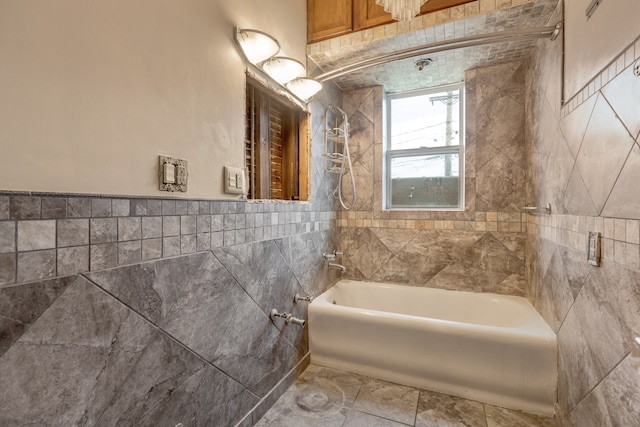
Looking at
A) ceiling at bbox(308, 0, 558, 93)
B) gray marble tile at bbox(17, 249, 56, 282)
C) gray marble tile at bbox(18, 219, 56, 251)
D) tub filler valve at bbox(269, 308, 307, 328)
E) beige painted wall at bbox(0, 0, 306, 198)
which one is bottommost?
tub filler valve at bbox(269, 308, 307, 328)

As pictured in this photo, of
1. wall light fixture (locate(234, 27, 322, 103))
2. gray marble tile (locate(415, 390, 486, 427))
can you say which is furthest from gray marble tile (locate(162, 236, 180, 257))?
gray marble tile (locate(415, 390, 486, 427))

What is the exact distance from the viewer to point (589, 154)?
1187 millimetres

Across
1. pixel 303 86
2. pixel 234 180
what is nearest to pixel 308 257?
pixel 234 180

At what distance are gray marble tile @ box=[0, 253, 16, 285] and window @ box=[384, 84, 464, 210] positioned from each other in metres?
2.49

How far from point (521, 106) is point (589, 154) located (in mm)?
1242

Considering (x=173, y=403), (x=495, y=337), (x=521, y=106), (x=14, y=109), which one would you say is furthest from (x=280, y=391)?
(x=521, y=106)

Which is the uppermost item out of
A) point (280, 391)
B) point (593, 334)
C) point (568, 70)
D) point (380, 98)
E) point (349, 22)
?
point (349, 22)

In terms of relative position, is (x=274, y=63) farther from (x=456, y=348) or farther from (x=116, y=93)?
(x=456, y=348)

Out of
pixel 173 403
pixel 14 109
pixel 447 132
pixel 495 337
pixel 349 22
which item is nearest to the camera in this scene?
pixel 14 109

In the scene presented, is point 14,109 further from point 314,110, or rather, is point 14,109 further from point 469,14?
point 469,14

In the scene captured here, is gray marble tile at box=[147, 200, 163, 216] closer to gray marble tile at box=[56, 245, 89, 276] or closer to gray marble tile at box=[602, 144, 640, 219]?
gray marble tile at box=[56, 245, 89, 276]

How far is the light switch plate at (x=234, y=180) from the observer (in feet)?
4.31

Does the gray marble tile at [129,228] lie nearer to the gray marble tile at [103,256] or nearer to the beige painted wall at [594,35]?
the gray marble tile at [103,256]

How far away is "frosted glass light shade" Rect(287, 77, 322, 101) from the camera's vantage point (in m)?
1.79
